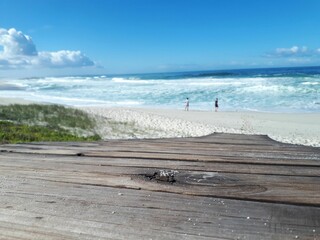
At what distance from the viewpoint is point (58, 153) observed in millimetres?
2041

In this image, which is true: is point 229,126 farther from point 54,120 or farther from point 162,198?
point 162,198

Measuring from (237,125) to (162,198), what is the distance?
53.3 feet

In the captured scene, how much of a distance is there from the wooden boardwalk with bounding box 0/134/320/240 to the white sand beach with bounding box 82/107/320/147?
34.3 feet

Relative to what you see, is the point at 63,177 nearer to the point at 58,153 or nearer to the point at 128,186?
the point at 128,186

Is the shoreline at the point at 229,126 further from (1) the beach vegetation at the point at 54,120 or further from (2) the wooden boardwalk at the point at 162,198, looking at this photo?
(2) the wooden boardwalk at the point at 162,198

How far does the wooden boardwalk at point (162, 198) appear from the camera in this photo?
87 cm

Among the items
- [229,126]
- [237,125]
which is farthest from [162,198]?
[237,125]

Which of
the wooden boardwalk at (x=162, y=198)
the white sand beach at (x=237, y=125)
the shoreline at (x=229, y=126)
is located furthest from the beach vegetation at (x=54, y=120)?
the wooden boardwalk at (x=162, y=198)

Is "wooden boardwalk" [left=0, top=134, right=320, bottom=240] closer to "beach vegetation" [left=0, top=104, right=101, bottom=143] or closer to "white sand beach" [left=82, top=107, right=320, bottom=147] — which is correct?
"beach vegetation" [left=0, top=104, right=101, bottom=143]

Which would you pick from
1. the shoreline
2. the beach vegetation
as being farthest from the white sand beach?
the beach vegetation

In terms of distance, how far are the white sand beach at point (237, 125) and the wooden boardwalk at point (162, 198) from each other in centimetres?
1044

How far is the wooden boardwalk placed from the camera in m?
0.87

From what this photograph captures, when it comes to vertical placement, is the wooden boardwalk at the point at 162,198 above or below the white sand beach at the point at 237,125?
above

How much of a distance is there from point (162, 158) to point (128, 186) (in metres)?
0.54
